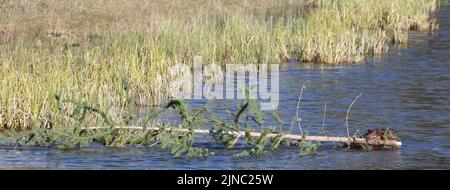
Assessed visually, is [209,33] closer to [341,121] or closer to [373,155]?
[341,121]

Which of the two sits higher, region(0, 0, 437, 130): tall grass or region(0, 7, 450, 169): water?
region(0, 0, 437, 130): tall grass

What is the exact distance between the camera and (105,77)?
14922 mm

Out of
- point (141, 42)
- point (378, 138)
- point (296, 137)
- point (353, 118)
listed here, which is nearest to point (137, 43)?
point (141, 42)

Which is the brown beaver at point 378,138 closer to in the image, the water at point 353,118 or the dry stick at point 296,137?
the dry stick at point 296,137

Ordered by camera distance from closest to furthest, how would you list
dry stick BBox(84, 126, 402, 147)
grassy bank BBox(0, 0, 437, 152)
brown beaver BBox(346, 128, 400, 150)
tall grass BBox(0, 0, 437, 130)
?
1. dry stick BBox(84, 126, 402, 147)
2. brown beaver BBox(346, 128, 400, 150)
3. grassy bank BBox(0, 0, 437, 152)
4. tall grass BBox(0, 0, 437, 130)

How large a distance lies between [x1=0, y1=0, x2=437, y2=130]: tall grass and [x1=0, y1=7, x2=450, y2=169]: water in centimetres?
67

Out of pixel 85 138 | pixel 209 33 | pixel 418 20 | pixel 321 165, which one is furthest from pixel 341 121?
pixel 418 20

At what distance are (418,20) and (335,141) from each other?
Result: 1526cm

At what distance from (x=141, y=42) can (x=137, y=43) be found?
799 mm

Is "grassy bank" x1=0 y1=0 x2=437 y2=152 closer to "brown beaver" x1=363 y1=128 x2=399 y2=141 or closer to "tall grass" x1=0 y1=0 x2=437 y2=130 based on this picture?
"tall grass" x1=0 y1=0 x2=437 y2=130

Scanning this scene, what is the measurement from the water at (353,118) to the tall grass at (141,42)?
26.5 inches

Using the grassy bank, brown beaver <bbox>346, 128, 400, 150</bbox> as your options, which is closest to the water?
brown beaver <bbox>346, 128, 400, 150</bbox>

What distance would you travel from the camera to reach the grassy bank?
13266 mm

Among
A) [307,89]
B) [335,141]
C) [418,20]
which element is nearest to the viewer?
[335,141]
